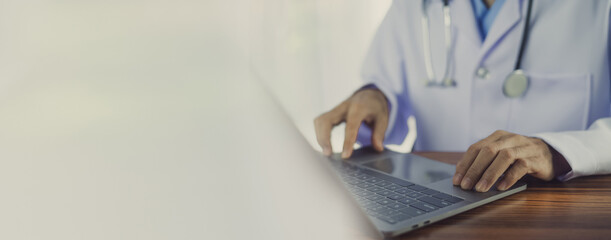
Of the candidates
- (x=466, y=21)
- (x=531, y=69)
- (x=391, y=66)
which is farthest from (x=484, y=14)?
(x=391, y=66)

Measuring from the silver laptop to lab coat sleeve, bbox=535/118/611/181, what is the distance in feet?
0.30

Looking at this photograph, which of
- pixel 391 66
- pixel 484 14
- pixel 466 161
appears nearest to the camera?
pixel 466 161

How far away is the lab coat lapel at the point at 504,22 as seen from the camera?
731 millimetres

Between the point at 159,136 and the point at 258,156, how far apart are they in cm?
11

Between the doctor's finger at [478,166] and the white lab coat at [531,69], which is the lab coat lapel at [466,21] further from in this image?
the doctor's finger at [478,166]

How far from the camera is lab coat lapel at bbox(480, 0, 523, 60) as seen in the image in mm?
731

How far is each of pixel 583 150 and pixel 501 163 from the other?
15cm

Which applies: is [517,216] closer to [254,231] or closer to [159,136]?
[254,231]

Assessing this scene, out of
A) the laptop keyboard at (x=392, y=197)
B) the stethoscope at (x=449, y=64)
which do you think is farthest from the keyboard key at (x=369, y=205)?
the stethoscope at (x=449, y=64)

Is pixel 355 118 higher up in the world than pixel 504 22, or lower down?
lower down

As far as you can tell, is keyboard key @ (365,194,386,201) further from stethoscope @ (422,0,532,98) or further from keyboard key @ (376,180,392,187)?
stethoscope @ (422,0,532,98)

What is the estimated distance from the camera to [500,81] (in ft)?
2.50

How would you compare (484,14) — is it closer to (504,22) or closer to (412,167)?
(504,22)

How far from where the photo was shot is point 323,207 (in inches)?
12.0
